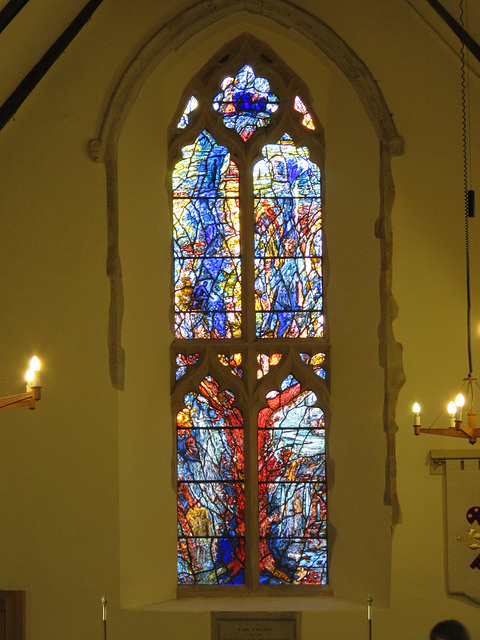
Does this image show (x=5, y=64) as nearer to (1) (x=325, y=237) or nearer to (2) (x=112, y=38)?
(2) (x=112, y=38)

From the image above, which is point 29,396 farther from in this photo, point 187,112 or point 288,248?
point 187,112

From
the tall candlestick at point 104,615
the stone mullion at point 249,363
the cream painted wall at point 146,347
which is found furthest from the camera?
the stone mullion at point 249,363

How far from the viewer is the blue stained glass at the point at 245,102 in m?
9.62

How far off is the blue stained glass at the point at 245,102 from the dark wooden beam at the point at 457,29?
1.70 metres

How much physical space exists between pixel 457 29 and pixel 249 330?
9.03 ft

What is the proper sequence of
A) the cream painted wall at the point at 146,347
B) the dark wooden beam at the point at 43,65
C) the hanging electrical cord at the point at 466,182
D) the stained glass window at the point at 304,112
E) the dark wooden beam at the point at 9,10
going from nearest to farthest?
the dark wooden beam at the point at 9,10, the dark wooden beam at the point at 43,65, the hanging electrical cord at the point at 466,182, the cream painted wall at the point at 146,347, the stained glass window at the point at 304,112

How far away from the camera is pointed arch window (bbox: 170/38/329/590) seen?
9.28 meters

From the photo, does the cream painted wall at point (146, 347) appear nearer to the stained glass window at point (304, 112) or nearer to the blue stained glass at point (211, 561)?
the blue stained glass at point (211, 561)

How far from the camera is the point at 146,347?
909 centimetres

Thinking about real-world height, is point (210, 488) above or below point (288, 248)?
below

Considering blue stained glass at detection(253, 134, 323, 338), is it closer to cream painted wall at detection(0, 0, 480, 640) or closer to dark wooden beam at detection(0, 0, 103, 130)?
cream painted wall at detection(0, 0, 480, 640)

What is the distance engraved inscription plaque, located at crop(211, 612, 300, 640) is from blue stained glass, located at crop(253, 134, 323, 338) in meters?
2.18

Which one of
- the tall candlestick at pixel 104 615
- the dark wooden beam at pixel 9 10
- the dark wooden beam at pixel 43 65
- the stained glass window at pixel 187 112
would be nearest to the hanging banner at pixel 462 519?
the tall candlestick at pixel 104 615

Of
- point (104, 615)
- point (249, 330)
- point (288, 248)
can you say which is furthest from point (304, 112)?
point (104, 615)
